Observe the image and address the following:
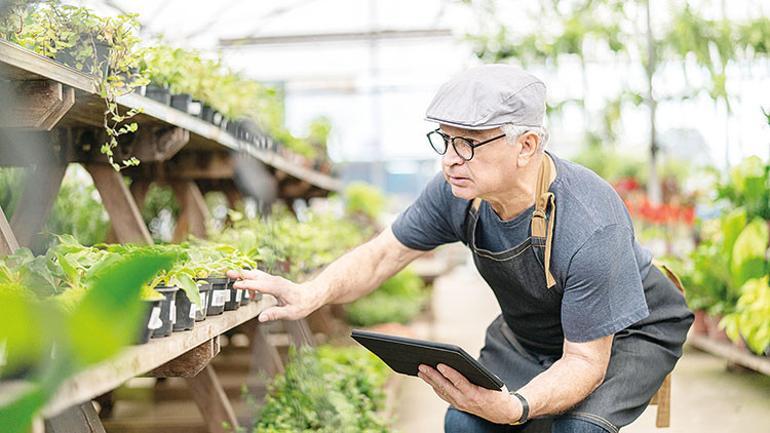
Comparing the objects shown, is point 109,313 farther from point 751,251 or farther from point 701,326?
point 701,326

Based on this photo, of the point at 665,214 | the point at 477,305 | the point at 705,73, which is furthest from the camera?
the point at 477,305

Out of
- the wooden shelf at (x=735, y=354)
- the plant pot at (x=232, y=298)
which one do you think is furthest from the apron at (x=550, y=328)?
the wooden shelf at (x=735, y=354)

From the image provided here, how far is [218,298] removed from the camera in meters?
2.02

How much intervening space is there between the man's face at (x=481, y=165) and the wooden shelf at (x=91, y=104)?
0.75 meters

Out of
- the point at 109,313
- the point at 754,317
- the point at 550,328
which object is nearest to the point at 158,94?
the point at 550,328

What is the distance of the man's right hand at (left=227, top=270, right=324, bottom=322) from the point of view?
6.82 ft

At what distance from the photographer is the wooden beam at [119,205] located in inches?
105

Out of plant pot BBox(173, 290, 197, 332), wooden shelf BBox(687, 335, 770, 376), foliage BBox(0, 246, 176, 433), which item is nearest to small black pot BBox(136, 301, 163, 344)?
plant pot BBox(173, 290, 197, 332)

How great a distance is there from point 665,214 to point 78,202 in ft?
12.7

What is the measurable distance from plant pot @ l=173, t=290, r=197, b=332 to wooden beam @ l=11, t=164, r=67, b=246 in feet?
3.36

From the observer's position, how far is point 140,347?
4.70ft

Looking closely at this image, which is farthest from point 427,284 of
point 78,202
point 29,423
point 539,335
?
point 29,423

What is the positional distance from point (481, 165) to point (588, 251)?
0.31 meters

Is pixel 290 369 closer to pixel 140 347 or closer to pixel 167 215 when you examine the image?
pixel 140 347
